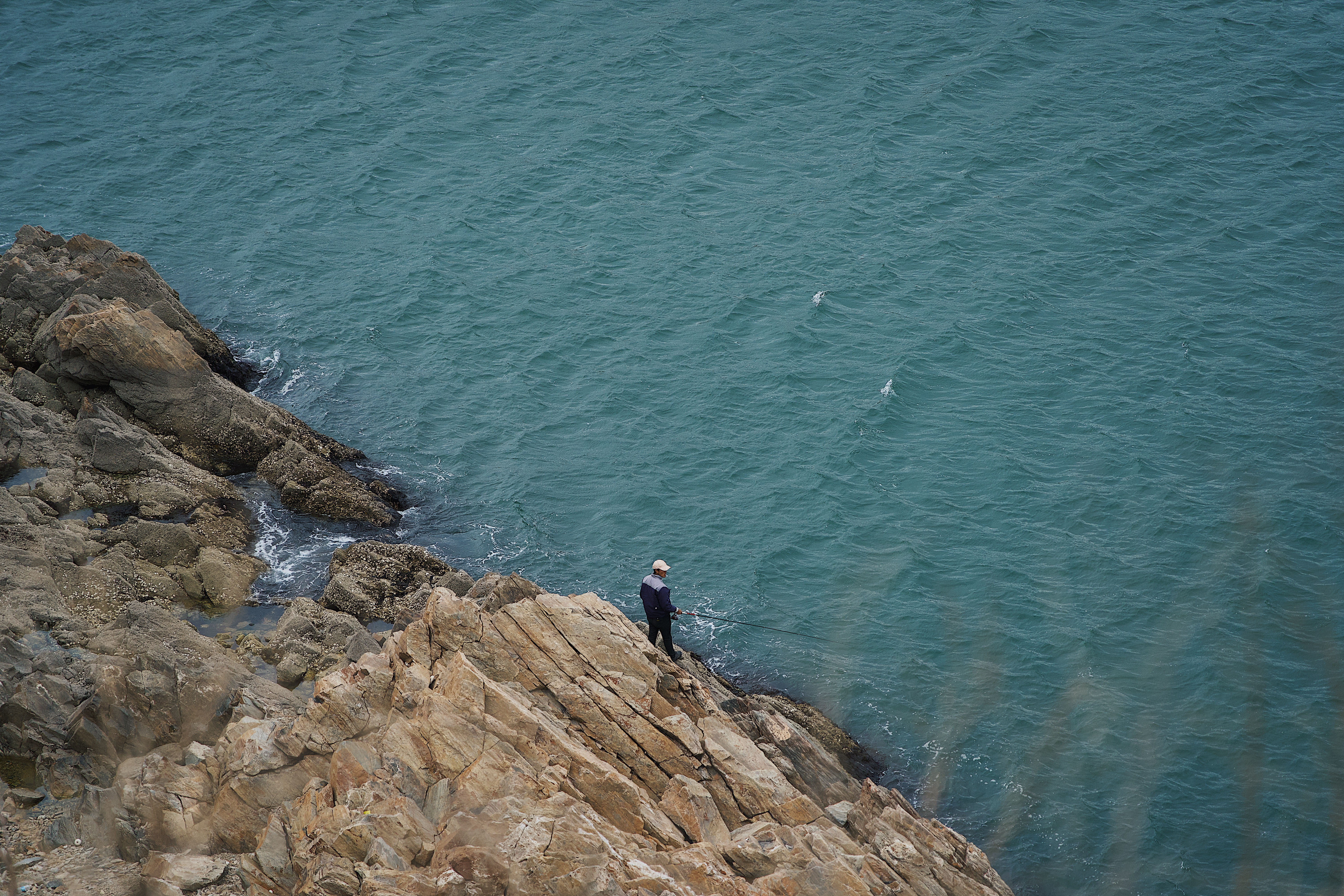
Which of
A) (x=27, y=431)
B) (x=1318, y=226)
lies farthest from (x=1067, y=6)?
(x=27, y=431)

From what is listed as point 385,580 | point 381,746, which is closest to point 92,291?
point 385,580

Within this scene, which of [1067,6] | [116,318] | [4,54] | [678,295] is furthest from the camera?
[4,54]

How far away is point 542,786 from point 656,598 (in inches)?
229

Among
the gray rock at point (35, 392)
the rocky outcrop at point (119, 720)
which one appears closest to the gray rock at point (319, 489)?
the gray rock at point (35, 392)

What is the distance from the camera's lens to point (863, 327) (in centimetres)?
3684

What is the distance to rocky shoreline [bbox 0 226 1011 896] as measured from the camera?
48.0 feet

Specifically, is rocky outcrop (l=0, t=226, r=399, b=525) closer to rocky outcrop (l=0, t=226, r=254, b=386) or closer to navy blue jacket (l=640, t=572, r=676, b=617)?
rocky outcrop (l=0, t=226, r=254, b=386)

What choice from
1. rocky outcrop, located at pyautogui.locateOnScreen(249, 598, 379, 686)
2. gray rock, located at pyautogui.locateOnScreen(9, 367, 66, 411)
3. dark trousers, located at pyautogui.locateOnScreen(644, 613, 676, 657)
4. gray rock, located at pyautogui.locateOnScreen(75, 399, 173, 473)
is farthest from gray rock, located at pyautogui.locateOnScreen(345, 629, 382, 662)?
gray rock, located at pyautogui.locateOnScreen(9, 367, 66, 411)

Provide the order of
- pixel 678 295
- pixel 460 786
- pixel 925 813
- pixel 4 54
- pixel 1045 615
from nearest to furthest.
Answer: pixel 460 786 → pixel 925 813 → pixel 1045 615 → pixel 678 295 → pixel 4 54

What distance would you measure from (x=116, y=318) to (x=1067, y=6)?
160ft

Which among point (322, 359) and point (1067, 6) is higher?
point (1067, 6)

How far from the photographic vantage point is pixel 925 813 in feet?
70.8

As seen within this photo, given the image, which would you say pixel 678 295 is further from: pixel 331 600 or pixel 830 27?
pixel 830 27

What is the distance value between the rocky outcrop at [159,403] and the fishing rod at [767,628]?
9.93 metres
